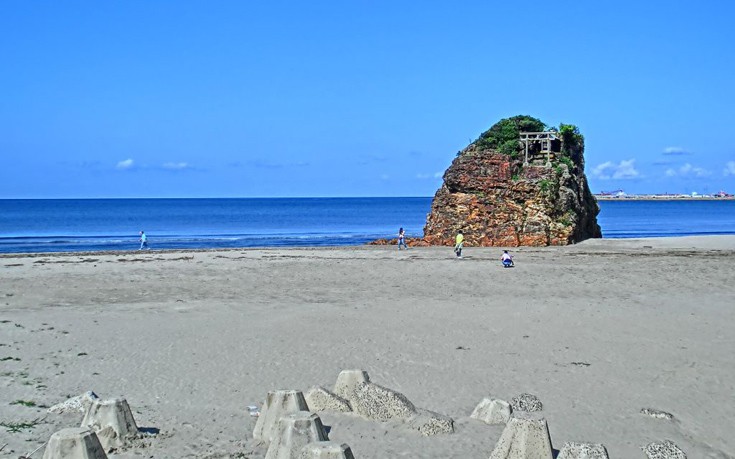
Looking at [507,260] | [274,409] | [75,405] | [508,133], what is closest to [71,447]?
[274,409]

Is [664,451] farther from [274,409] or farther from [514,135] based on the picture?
[514,135]

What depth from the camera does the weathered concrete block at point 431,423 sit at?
313 inches

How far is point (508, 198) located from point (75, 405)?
85.8 feet

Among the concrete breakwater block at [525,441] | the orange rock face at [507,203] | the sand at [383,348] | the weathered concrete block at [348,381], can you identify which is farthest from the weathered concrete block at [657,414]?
the orange rock face at [507,203]

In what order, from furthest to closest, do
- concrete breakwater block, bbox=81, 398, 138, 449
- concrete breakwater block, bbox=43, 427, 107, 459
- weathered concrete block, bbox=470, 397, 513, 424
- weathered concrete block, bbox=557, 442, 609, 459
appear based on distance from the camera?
weathered concrete block, bbox=470, 397, 513, 424 < concrete breakwater block, bbox=81, 398, 138, 449 < weathered concrete block, bbox=557, 442, 609, 459 < concrete breakwater block, bbox=43, 427, 107, 459

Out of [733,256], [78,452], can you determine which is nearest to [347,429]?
[78,452]

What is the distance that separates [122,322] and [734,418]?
421 inches

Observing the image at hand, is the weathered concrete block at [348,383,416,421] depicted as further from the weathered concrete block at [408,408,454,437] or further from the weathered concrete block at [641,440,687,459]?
the weathered concrete block at [641,440,687,459]

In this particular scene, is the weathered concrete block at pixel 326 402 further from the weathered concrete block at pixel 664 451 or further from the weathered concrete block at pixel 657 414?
the weathered concrete block at pixel 657 414

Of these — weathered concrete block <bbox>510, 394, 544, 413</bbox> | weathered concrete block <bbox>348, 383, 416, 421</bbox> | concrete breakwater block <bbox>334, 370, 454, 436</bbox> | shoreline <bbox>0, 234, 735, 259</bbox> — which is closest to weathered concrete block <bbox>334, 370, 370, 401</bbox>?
concrete breakwater block <bbox>334, 370, 454, 436</bbox>

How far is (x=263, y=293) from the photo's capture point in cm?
1875

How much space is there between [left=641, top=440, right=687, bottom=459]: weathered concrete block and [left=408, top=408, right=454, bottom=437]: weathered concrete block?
1.94 metres

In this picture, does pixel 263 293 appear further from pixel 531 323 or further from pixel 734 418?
pixel 734 418

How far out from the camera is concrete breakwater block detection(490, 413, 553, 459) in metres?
6.70
